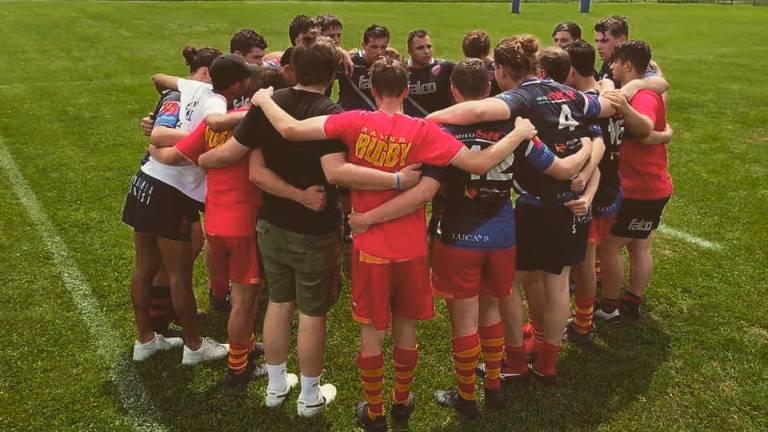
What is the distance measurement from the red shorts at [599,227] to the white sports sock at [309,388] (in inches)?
99.7

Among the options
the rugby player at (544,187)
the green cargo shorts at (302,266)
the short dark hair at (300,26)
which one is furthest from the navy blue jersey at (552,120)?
the short dark hair at (300,26)

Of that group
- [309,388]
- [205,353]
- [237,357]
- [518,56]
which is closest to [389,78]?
[518,56]

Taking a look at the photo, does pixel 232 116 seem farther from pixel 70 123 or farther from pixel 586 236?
pixel 70 123

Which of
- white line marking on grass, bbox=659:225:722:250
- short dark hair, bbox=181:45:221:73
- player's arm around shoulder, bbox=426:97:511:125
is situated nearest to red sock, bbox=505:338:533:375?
player's arm around shoulder, bbox=426:97:511:125

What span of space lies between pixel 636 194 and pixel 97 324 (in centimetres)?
480

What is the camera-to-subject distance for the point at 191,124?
4.46 meters

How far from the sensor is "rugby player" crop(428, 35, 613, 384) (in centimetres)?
404

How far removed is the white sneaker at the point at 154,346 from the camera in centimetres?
506

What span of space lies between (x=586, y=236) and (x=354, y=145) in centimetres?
204

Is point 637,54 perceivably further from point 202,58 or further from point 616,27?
point 202,58

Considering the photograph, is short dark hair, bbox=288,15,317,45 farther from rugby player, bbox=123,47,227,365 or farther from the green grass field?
the green grass field

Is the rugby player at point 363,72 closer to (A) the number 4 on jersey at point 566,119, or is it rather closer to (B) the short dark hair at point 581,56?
(B) the short dark hair at point 581,56

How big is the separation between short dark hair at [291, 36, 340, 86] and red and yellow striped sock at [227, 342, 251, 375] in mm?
2064

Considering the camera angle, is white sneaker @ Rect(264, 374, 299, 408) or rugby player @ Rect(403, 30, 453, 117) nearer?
white sneaker @ Rect(264, 374, 299, 408)
